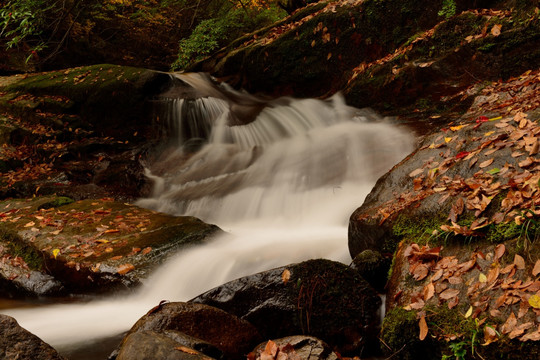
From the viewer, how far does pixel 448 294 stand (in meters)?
3.00

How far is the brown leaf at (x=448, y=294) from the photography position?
9.73 ft

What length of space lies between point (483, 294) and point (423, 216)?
1.20 meters

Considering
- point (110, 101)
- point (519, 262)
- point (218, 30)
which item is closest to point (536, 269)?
point (519, 262)

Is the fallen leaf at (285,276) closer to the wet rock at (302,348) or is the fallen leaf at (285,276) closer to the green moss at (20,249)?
the wet rock at (302,348)

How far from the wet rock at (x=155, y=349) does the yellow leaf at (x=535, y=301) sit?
205 cm

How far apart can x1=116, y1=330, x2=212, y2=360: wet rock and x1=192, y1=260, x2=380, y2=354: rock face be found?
1.04 meters

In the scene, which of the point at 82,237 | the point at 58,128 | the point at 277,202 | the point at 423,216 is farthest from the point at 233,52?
the point at 423,216

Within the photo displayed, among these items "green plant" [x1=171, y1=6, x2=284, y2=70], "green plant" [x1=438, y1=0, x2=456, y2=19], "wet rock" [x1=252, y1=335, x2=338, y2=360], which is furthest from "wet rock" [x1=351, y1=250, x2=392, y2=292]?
"green plant" [x1=171, y1=6, x2=284, y2=70]

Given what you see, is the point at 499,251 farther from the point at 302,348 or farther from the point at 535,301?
the point at 302,348

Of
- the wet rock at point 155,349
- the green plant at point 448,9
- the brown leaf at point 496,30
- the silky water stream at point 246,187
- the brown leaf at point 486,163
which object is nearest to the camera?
the wet rock at point 155,349

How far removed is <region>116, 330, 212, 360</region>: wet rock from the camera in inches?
103

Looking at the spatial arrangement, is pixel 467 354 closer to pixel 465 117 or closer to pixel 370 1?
pixel 465 117

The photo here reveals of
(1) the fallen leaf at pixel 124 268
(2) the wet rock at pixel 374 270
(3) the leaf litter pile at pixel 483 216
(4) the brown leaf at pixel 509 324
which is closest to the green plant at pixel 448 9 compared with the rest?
(3) the leaf litter pile at pixel 483 216

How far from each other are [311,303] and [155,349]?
4.67 ft
